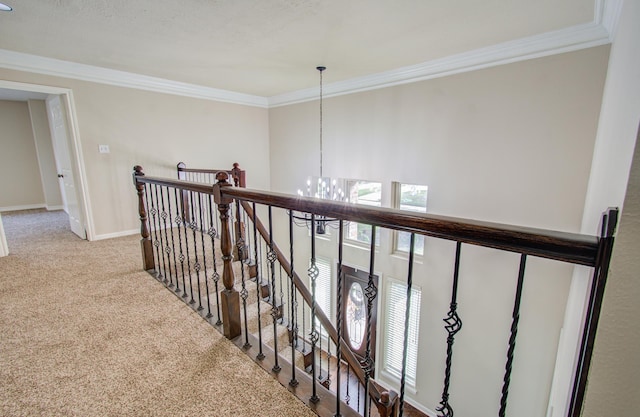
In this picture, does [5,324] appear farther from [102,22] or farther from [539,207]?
[539,207]

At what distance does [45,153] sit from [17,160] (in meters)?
0.52

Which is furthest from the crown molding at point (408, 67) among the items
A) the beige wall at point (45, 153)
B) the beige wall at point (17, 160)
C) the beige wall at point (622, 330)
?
the beige wall at point (17, 160)

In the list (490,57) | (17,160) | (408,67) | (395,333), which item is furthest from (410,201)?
(17,160)

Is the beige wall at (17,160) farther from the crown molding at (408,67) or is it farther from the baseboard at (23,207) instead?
the crown molding at (408,67)

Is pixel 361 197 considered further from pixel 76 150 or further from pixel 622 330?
pixel 622 330

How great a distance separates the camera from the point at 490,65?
Result: 3.10m

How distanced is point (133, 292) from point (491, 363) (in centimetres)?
390

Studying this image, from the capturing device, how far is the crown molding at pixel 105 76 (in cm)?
317

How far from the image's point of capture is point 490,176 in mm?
3232

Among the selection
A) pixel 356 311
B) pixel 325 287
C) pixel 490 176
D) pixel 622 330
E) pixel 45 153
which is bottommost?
pixel 356 311

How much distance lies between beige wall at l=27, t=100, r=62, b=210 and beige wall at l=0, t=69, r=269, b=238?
3.09m

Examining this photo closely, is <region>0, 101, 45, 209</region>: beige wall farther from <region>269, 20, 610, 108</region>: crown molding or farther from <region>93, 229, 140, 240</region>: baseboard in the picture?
<region>269, 20, 610, 108</region>: crown molding

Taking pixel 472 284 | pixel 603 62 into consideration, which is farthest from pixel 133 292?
pixel 603 62

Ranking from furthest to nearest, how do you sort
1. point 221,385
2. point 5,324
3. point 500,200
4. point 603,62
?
point 500,200 < point 603,62 < point 5,324 < point 221,385
